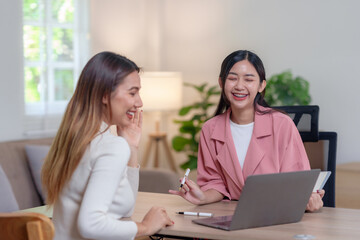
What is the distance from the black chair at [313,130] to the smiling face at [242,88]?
13.4 inches

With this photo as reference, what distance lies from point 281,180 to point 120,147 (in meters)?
0.54

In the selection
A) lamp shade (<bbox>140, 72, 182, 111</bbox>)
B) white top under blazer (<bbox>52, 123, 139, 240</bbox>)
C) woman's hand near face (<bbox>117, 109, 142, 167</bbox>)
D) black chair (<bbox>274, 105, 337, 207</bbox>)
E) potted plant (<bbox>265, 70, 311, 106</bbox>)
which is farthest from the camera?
lamp shade (<bbox>140, 72, 182, 111</bbox>)

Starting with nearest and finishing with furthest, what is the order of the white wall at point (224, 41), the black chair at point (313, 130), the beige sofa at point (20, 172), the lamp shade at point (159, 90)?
the black chair at point (313, 130) < the beige sofa at point (20, 172) < the white wall at point (224, 41) < the lamp shade at point (159, 90)

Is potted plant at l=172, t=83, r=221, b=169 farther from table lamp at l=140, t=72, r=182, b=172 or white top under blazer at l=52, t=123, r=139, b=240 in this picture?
white top under blazer at l=52, t=123, r=139, b=240

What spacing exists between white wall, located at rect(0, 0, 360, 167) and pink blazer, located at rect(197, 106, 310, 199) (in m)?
2.29

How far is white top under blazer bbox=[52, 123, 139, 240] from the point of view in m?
1.73

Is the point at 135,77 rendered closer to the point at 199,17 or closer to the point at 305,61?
the point at 305,61

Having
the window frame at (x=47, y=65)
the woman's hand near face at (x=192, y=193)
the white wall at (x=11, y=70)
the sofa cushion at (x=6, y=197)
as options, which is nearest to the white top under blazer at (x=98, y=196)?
the woman's hand near face at (x=192, y=193)

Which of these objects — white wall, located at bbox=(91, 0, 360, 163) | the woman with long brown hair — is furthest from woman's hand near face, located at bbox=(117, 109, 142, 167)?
white wall, located at bbox=(91, 0, 360, 163)

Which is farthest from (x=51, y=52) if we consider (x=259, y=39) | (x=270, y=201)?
(x=270, y=201)

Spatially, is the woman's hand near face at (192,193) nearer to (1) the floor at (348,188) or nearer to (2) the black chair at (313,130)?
(2) the black chair at (313,130)

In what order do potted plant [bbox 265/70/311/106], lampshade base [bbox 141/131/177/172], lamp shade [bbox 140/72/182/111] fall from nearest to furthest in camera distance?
potted plant [bbox 265/70/311/106], lamp shade [bbox 140/72/182/111], lampshade base [bbox 141/131/177/172]

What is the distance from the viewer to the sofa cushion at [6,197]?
362 centimetres

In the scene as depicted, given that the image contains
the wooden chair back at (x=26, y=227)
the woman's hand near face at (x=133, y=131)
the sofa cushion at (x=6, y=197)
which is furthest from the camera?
the sofa cushion at (x=6, y=197)
